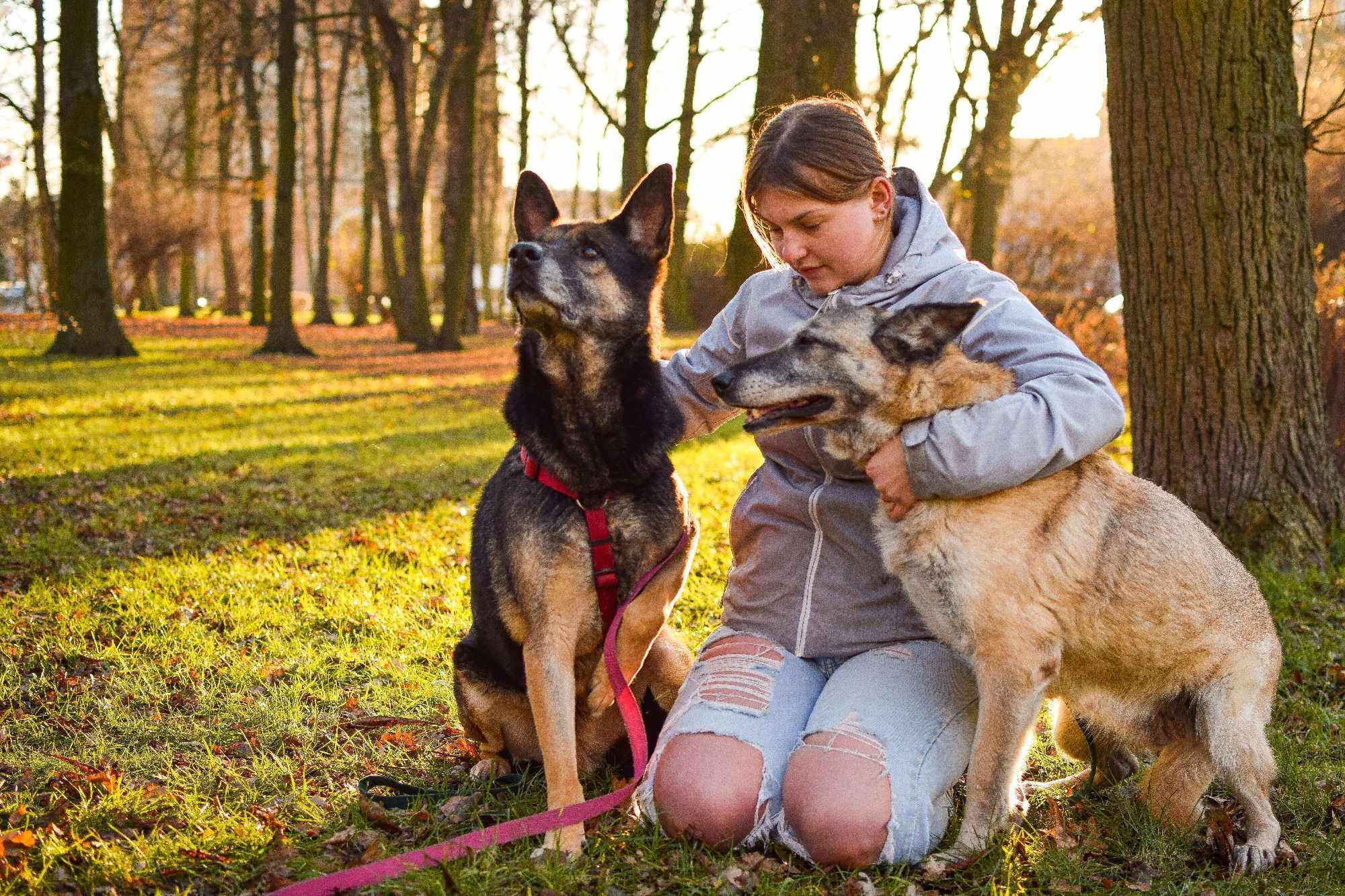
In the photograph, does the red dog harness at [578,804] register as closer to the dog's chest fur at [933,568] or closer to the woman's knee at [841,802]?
the woman's knee at [841,802]

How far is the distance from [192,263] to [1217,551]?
37.5 meters

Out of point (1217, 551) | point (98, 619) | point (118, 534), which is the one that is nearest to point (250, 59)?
point (118, 534)

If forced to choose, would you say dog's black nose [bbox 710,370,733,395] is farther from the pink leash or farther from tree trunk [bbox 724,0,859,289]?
tree trunk [bbox 724,0,859,289]

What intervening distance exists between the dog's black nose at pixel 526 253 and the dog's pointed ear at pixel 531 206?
0.40 m

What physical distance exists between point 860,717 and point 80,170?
735 inches

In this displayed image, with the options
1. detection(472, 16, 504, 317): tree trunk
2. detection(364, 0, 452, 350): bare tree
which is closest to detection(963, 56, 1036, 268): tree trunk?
detection(364, 0, 452, 350): bare tree

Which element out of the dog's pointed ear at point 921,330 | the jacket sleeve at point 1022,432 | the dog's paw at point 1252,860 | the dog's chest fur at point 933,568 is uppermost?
the dog's pointed ear at point 921,330

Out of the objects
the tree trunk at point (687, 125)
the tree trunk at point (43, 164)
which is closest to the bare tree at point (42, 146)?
the tree trunk at point (43, 164)

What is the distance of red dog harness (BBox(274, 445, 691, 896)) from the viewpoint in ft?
9.11

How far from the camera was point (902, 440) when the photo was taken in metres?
3.17

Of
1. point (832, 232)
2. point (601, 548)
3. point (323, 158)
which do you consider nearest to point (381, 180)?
point (323, 158)

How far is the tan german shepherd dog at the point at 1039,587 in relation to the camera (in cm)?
306

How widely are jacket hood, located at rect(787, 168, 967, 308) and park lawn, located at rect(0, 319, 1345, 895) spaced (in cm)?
178

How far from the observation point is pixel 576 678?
3543 mm
